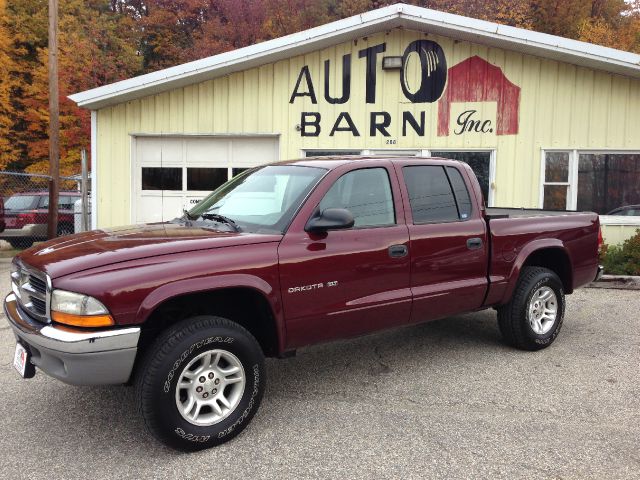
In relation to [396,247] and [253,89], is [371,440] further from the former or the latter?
[253,89]

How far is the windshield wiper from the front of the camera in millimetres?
4055

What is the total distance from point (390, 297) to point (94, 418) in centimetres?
233

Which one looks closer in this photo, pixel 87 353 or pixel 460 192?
pixel 87 353

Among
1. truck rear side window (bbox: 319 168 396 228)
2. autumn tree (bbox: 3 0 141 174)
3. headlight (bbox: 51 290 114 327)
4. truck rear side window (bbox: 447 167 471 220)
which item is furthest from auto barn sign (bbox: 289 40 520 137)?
autumn tree (bbox: 3 0 141 174)

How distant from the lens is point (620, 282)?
9039 mm

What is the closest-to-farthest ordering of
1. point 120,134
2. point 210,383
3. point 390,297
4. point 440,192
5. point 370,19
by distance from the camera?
point 210,383 → point 390,297 → point 440,192 → point 370,19 → point 120,134

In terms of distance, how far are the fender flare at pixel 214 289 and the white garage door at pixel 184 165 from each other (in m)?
8.28

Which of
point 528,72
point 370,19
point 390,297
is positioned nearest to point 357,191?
point 390,297

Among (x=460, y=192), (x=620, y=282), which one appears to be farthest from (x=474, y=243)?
(x=620, y=282)

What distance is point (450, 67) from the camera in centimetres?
1130

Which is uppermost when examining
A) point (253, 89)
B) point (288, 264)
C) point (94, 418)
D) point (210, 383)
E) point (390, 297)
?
point (253, 89)

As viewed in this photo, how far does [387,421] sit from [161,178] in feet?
29.9

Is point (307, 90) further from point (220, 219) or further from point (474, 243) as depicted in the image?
point (220, 219)

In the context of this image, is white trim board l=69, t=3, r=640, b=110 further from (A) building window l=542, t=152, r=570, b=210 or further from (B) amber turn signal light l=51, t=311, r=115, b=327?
(B) amber turn signal light l=51, t=311, r=115, b=327
